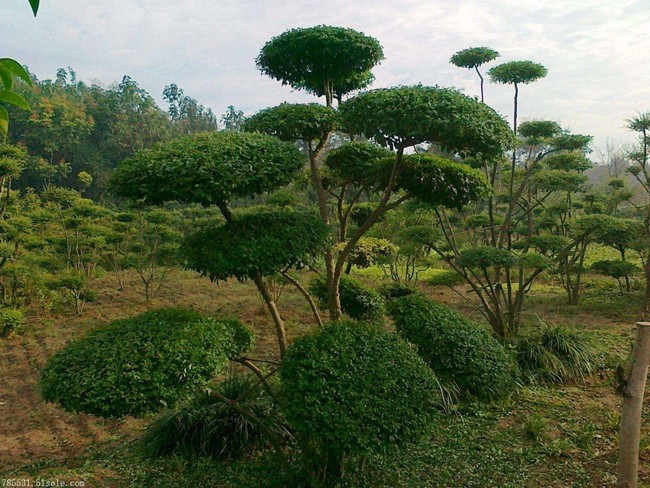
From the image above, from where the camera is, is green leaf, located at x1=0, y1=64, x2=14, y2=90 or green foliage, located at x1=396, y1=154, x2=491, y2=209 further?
green foliage, located at x1=396, y1=154, x2=491, y2=209

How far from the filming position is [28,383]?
5.32 metres

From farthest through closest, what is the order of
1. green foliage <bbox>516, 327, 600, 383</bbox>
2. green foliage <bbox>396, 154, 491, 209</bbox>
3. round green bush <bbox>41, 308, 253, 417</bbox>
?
green foliage <bbox>516, 327, 600, 383</bbox> < green foliage <bbox>396, 154, 491, 209</bbox> < round green bush <bbox>41, 308, 253, 417</bbox>

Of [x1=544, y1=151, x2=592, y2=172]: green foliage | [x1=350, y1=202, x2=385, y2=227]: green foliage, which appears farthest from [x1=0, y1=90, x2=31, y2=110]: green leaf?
[x1=544, y1=151, x2=592, y2=172]: green foliage

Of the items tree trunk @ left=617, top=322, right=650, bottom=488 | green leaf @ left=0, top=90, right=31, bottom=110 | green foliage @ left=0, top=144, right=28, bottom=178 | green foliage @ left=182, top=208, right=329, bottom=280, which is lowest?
tree trunk @ left=617, top=322, right=650, bottom=488

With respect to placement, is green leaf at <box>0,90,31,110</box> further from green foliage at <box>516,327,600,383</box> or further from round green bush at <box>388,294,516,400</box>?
green foliage at <box>516,327,600,383</box>

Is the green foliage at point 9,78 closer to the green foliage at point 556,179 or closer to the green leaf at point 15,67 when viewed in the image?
the green leaf at point 15,67

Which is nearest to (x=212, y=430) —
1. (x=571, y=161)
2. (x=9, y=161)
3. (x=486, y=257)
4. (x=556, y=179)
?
(x=486, y=257)

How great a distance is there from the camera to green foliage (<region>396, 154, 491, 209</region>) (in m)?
2.98

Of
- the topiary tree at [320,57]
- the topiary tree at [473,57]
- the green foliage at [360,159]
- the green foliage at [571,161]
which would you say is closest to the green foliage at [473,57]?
the topiary tree at [473,57]

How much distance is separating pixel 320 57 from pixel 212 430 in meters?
3.02

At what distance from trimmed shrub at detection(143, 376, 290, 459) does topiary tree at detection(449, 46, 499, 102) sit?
14.6 ft

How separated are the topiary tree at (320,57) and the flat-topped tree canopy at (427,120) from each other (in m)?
0.78

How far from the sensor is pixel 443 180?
9.77 feet

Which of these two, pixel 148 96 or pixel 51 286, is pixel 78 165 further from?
pixel 51 286
